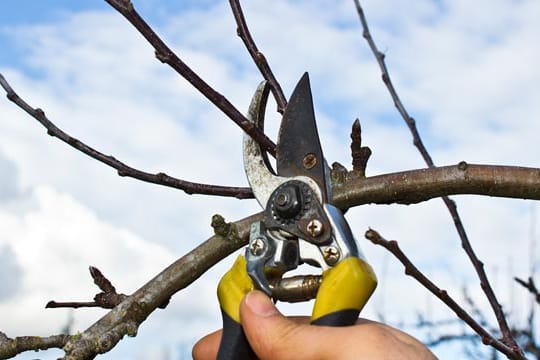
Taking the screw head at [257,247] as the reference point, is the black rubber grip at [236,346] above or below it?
below

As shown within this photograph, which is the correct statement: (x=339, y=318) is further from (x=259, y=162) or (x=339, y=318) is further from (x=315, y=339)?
(x=259, y=162)

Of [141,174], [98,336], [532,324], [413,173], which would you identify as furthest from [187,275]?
[532,324]

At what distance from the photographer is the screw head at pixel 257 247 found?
2.09 meters

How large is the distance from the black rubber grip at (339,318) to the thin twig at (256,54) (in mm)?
1222

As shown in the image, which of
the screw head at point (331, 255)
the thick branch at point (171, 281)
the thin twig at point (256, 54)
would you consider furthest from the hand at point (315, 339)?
the thin twig at point (256, 54)

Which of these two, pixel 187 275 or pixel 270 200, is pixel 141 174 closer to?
pixel 187 275

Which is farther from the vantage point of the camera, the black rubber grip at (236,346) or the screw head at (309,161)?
the screw head at (309,161)

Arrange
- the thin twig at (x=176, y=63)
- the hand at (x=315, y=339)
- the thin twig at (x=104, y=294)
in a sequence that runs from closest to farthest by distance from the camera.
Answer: the hand at (x=315, y=339) < the thin twig at (x=176, y=63) < the thin twig at (x=104, y=294)

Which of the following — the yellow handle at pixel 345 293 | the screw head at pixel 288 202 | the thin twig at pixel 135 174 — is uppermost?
the thin twig at pixel 135 174

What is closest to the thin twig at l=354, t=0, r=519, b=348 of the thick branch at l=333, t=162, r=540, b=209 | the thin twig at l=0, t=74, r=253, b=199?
the thick branch at l=333, t=162, r=540, b=209

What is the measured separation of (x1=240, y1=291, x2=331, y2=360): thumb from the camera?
171 cm

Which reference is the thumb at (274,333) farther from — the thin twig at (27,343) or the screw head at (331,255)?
the thin twig at (27,343)

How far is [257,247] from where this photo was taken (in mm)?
2102

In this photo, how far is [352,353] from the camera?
5.39 feet
